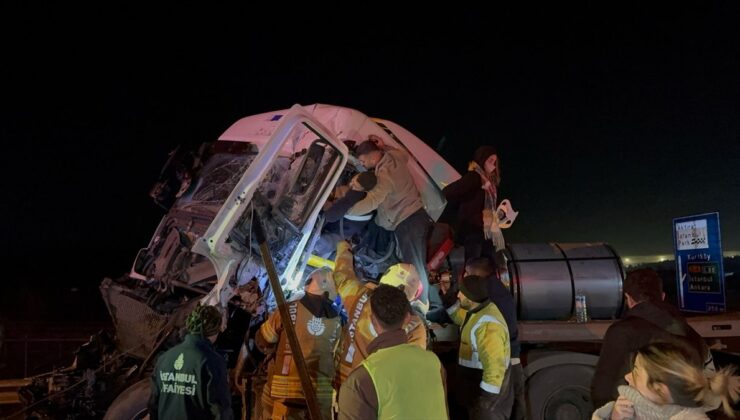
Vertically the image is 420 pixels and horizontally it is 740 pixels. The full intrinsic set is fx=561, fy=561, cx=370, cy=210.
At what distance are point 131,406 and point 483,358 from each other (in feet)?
10.6

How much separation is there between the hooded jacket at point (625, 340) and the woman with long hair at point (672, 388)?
113 cm

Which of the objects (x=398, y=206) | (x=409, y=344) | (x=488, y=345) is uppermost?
(x=398, y=206)

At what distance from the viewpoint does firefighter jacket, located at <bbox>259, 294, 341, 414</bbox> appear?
4.33 meters

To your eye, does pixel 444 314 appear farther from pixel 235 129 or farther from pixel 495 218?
pixel 235 129

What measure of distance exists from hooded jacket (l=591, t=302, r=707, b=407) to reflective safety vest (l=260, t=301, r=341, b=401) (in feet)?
6.41

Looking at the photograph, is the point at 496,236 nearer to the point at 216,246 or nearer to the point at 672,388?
the point at 216,246

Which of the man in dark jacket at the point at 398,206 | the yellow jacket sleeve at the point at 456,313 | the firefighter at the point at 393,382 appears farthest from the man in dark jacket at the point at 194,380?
the yellow jacket sleeve at the point at 456,313

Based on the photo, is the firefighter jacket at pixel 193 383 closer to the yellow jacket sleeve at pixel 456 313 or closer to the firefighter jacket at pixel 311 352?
the firefighter jacket at pixel 311 352

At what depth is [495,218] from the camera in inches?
234

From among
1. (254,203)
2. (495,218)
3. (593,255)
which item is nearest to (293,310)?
(254,203)

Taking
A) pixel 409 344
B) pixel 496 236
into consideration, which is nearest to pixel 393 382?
pixel 409 344

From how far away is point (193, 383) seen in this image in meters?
3.37

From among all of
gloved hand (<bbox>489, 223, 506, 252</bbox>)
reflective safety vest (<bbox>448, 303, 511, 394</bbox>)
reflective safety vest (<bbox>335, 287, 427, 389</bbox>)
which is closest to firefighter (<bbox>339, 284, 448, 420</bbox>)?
reflective safety vest (<bbox>335, 287, 427, 389</bbox>)

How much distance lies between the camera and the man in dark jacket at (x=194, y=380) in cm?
338
